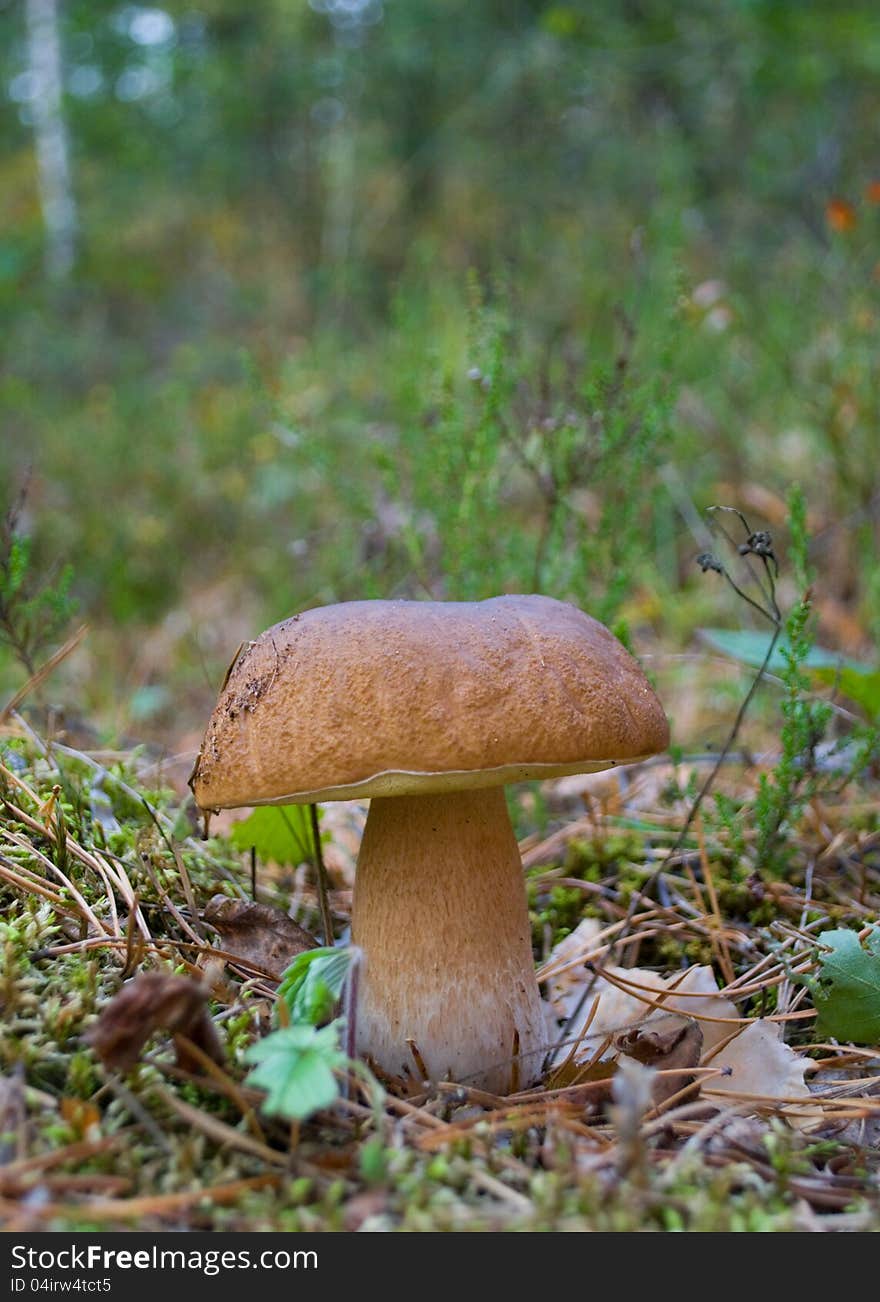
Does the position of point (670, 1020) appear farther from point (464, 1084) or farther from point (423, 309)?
point (423, 309)

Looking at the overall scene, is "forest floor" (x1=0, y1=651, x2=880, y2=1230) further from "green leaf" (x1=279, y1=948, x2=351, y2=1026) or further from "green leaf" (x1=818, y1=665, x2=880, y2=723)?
"green leaf" (x1=818, y1=665, x2=880, y2=723)

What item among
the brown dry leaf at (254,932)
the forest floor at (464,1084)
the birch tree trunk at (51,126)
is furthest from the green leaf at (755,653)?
the birch tree trunk at (51,126)

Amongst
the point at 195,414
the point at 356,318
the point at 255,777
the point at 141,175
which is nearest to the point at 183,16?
the point at 141,175

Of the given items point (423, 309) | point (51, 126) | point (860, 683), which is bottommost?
point (860, 683)

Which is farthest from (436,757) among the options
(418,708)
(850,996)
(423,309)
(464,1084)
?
(423,309)

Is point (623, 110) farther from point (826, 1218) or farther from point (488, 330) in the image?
point (826, 1218)
